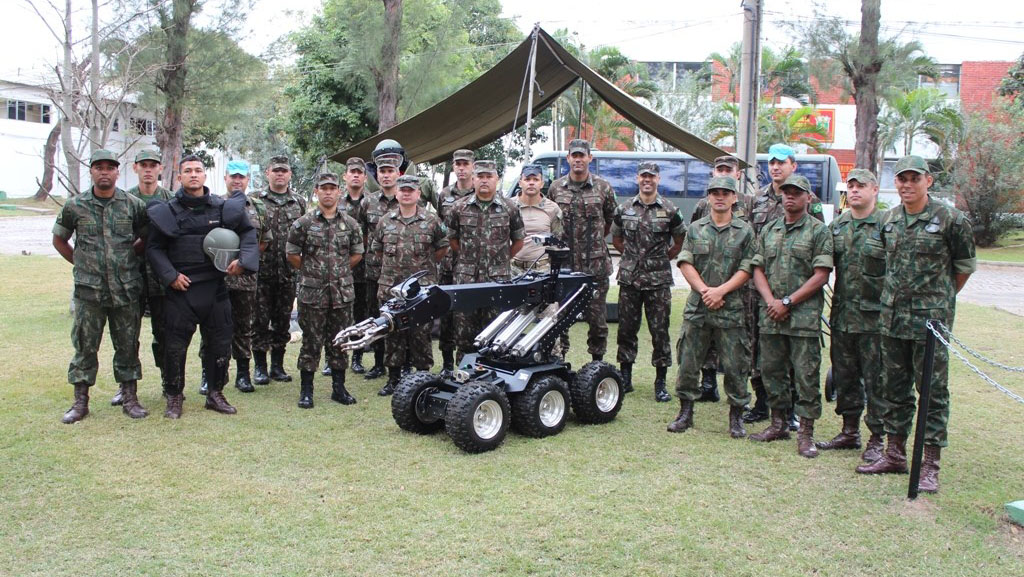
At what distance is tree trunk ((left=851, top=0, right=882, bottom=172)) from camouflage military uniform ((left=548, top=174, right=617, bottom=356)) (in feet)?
60.3

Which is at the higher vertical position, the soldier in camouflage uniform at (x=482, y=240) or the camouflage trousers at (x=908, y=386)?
the soldier in camouflage uniform at (x=482, y=240)

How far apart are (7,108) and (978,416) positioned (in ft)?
150

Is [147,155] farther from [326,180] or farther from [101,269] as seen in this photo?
[326,180]

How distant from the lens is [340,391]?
6332 mm

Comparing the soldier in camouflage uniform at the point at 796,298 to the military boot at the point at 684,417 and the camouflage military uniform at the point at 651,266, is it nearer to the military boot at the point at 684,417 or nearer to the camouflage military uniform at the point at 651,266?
the military boot at the point at 684,417

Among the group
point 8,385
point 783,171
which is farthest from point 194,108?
point 783,171

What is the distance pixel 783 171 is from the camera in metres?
6.17

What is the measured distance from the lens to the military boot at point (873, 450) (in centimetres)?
486

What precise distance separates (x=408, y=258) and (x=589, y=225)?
1.56 m

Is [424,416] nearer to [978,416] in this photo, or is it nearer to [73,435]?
[73,435]

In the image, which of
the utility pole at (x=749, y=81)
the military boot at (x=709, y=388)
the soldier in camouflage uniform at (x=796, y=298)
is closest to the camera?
the soldier in camouflage uniform at (x=796, y=298)

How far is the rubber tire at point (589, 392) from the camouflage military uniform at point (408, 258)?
1.39 m

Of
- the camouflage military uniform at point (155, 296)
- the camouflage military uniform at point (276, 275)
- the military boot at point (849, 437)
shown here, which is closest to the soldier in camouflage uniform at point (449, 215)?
the camouflage military uniform at point (276, 275)

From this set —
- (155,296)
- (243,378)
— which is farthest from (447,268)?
(155,296)
